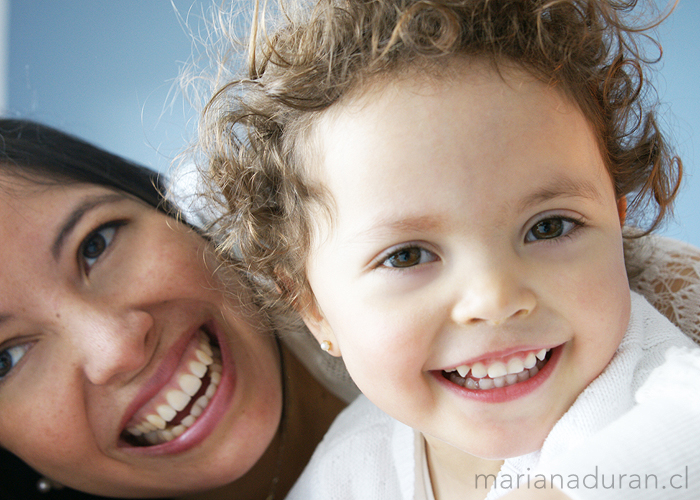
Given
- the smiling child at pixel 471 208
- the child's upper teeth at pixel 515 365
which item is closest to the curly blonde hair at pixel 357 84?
the smiling child at pixel 471 208

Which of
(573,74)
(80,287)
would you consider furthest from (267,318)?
(573,74)

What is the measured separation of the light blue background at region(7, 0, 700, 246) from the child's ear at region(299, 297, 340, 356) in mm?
1536

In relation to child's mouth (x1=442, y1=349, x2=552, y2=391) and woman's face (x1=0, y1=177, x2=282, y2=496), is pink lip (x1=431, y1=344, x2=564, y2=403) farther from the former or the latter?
woman's face (x1=0, y1=177, x2=282, y2=496)

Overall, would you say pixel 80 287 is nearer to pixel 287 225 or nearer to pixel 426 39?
pixel 287 225

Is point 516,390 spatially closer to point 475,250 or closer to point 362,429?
point 475,250

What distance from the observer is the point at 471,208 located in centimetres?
75

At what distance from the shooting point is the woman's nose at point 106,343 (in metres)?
1.00

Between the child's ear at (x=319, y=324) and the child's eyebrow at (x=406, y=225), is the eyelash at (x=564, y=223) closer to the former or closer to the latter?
the child's eyebrow at (x=406, y=225)

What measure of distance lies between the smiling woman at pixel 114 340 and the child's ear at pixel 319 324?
19 cm

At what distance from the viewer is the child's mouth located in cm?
81

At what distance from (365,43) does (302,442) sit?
3.43 ft

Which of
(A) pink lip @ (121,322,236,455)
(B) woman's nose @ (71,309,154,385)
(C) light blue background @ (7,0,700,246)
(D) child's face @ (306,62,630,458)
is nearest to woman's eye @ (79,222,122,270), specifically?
(B) woman's nose @ (71,309,154,385)

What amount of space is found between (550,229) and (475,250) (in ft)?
0.42

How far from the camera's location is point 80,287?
1040 mm
